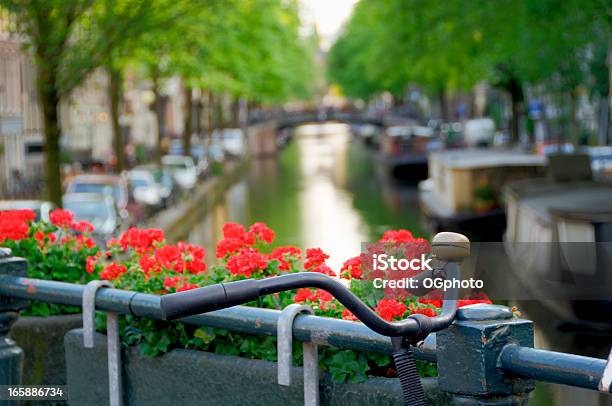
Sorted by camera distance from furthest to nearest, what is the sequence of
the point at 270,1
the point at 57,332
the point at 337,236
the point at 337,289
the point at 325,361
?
1. the point at 270,1
2. the point at 337,236
3. the point at 57,332
4. the point at 325,361
5. the point at 337,289

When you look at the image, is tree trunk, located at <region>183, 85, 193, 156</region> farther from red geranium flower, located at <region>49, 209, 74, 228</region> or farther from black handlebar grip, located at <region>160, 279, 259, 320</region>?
black handlebar grip, located at <region>160, 279, 259, 320</region>

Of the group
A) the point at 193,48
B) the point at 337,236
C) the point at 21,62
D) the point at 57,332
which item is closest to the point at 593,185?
the point at 337,236

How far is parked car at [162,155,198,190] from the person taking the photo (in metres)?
49.7

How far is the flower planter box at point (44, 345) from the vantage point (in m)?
7.88

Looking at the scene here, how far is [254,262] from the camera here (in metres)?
6.99

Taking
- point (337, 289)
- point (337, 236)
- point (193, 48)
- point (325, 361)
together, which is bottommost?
point (337, 236)

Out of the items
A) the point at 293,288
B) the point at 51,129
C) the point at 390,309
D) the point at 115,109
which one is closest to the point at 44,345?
the point at 390,309

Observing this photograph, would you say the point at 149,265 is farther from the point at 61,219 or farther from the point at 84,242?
the point at 61,219

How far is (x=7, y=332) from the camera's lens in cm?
712

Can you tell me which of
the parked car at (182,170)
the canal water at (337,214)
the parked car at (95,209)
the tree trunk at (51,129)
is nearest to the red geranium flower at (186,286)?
the canal water at (337,214)

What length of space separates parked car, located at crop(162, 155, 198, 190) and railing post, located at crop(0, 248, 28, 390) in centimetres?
4009

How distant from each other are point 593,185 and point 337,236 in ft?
49.4

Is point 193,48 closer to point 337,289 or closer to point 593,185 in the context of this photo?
point 593,185

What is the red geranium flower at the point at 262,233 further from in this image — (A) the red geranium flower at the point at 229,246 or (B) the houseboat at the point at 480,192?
(B) the houseboat at the point at 480,192
